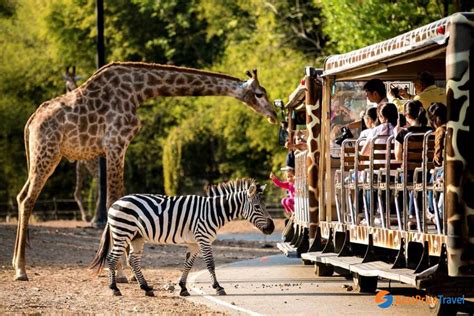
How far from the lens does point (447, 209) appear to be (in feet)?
36.4

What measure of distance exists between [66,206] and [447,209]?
35.6 m

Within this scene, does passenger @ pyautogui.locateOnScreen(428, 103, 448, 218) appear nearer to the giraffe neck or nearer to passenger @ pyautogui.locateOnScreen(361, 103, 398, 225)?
passenger @ pyautogui.locateOnScreen(361, 103, 398, 225)

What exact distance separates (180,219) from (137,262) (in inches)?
31.0

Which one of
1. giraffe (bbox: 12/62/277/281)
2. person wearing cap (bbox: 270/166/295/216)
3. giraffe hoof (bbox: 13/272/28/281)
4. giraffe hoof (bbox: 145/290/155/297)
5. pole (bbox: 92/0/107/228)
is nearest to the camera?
giraffe hoof (bbox: 145/290/155/297)

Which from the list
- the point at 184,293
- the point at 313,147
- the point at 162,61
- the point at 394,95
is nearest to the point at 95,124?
the point at 313,147

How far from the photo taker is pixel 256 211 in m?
16.0

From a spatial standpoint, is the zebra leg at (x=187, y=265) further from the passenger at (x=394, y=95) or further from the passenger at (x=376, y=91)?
the passenger at (x=394, y=95)

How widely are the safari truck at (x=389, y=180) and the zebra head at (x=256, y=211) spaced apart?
0.74 metres

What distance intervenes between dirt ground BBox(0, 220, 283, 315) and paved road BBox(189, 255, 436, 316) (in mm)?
409

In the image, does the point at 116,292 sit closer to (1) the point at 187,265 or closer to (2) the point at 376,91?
(1) the point at 187,265

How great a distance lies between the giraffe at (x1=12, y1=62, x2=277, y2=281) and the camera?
18750 mm

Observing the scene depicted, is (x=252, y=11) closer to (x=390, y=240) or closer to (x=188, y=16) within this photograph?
(x=188, y=16)

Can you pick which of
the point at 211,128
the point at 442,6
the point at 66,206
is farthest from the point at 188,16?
the point at 442,6

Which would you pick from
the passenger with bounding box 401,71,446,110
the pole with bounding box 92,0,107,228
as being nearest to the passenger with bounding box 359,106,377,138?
the passenger with bounding box 401,71,446,110
